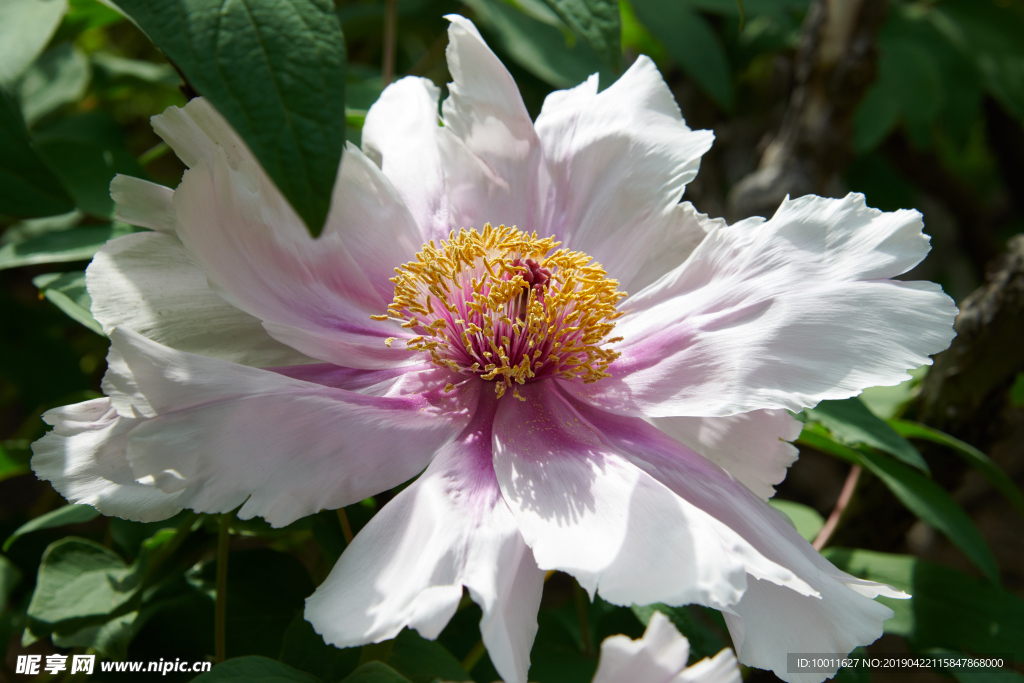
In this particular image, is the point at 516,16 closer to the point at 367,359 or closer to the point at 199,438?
the point at 367,359

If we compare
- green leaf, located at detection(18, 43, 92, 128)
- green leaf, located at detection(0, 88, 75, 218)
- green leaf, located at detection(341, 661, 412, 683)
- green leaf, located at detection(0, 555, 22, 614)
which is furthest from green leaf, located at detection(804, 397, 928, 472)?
green leaf, located at detection(18, 43, 92, 128)

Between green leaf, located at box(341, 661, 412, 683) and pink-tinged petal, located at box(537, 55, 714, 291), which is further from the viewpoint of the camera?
pink-tinged petal, located at box(537, 55, 714, 291)

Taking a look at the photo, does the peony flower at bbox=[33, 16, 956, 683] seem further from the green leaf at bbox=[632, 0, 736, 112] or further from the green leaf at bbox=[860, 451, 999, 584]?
the green leaf at bbox=[632, 0, 736, 112]

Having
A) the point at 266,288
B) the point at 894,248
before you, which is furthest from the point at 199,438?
the point at 894,248

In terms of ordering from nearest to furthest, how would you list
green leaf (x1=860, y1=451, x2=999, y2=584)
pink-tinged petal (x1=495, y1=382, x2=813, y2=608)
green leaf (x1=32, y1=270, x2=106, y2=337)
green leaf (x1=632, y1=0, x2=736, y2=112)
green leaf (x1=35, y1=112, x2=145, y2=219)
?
pink-tinged petal (x1=495, y1=382, x2=813, y2=608) → green leaf (x1=32, y1=270, x2=106, y2=337) → green leaf (x1=860, y1=451, x2=999, y2=584) → green leaf (x1=35, y1=112, x2=145, y2=219) → green leaf (x1=632, y1=0, x2=736, y2=112)

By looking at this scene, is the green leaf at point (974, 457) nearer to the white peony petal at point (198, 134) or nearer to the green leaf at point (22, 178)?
the white peony petal at point (198, 134)

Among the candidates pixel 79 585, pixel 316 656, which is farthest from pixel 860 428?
pixel 79 585

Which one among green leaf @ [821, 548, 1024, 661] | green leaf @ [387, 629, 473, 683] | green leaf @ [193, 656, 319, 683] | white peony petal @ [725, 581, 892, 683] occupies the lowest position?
green leaf @ [821, 548, 1024, 661]
